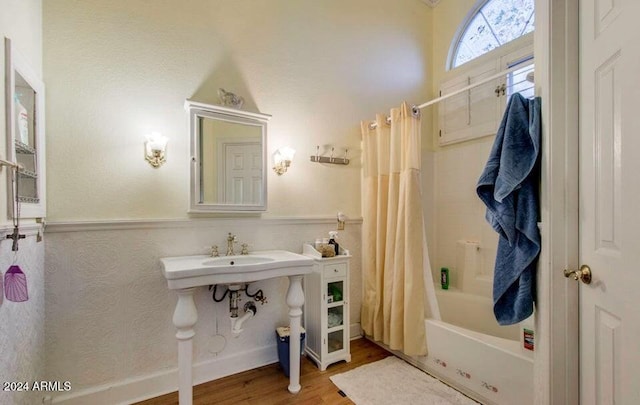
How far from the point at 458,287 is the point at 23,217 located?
315 cm

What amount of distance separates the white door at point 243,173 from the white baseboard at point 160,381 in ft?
3.78

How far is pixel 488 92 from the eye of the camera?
2.52 m

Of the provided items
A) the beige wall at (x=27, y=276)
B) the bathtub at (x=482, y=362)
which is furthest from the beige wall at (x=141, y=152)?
the bathtub at (x=482, y=362)

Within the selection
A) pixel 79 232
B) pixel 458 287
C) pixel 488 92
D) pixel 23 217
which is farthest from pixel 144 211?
pixel 488 92

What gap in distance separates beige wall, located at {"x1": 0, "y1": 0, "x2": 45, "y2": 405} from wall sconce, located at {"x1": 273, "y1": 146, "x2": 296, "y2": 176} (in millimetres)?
1392

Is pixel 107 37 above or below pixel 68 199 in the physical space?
above

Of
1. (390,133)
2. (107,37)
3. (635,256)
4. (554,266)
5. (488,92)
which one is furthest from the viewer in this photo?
(488,92)

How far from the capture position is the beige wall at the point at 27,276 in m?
1.04

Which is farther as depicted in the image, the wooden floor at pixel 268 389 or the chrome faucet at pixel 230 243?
the chrome faucet at pixel 230 243

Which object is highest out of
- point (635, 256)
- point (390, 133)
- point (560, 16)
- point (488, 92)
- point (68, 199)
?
point (488, 92)

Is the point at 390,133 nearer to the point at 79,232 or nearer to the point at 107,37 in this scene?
the point at 107,37

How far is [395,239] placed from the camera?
7.02 feet

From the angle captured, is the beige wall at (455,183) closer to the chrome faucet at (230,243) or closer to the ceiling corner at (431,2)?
the ceiling corner at (431,2)

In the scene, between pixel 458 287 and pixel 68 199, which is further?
pixel 458 287
